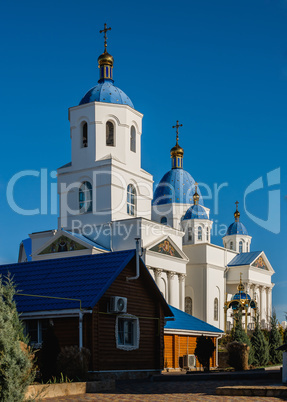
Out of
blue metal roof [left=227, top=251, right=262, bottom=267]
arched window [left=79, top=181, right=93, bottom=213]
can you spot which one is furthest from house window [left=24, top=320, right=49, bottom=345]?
blue metal roof [left=227, top=251, right=262, bottom=267]

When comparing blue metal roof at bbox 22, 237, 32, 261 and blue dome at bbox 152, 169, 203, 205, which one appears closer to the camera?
blue metal roof at bbox 22, 237, 32, 261

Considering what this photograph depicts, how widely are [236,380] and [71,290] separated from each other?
629 cm

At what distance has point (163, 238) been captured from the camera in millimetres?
41781

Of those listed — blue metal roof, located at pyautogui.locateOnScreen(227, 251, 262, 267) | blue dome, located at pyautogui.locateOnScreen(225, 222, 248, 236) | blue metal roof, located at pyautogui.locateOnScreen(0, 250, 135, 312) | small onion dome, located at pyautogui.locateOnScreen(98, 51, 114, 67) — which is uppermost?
small onion dome, located at pyautogui.locateOnScreen(98, 51, 114, 67)

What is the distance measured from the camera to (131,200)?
44125 mm

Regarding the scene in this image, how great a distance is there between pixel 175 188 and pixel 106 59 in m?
18.7

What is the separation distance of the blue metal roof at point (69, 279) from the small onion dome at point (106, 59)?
83.2 ft

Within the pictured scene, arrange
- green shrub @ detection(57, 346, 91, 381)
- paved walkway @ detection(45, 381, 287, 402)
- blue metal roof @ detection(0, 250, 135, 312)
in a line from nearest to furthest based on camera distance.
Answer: paved walkway @ detection(45, 381, 287, 402), green shrub @ detection(57, 346, 91, 381), blue metal roof @ detection(0, 250, 135, 312)

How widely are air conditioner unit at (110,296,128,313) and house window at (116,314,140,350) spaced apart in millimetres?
782

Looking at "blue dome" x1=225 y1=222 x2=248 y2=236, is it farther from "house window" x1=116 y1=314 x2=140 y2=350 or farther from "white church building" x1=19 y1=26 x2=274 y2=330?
"house window" x1=116 y1=314 x2=140 y2=350

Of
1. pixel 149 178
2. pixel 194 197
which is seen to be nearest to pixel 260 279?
pixel 194 197

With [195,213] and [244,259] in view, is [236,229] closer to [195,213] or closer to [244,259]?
[244,259]

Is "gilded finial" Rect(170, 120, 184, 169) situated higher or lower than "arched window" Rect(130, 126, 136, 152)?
higher

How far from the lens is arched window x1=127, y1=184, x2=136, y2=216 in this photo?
4356 cm
